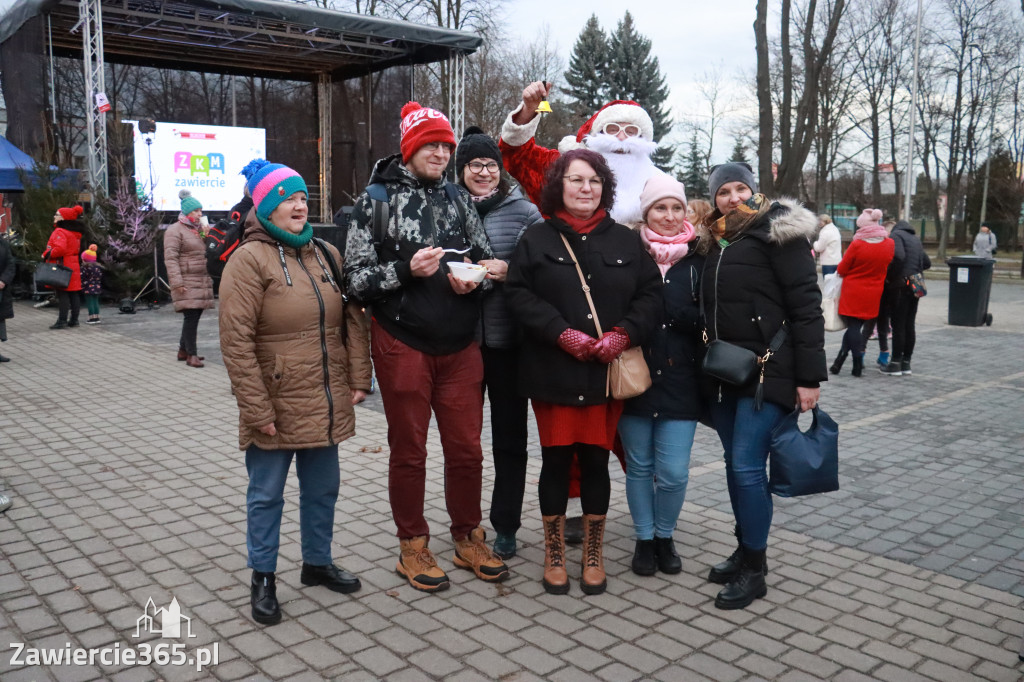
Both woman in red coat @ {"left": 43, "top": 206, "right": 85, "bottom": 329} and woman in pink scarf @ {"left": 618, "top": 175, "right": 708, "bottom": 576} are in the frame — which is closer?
woman in pink scarf @ {"left": 618, "top": 175, "right": 708, "bottom": 576}

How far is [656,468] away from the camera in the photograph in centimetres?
414

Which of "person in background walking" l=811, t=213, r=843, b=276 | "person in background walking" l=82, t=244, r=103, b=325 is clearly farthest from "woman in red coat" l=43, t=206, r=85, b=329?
"person in background walking" l=811, t=213, r=843, b=276

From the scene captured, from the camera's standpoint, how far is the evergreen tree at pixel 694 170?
133 ft

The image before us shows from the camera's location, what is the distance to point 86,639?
3.41m

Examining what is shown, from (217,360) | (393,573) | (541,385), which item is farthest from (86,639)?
(217,360)

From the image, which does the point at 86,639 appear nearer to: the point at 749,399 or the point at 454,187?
the point at 454,187

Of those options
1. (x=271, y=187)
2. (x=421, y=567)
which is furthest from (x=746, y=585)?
(x=271, y=187)

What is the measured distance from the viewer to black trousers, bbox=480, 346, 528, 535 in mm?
4195

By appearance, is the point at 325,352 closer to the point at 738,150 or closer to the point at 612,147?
the point at 612,147

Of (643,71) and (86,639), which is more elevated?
(643,71)

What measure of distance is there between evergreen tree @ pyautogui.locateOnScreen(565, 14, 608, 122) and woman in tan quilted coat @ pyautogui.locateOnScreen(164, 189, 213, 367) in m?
36.9

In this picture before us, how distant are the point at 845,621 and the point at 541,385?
63.5 inches

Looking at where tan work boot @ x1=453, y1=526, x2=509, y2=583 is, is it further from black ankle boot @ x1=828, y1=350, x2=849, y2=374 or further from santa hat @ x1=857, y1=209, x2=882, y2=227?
santa hat @ x1=857, y1=209, x2=882, y2=227

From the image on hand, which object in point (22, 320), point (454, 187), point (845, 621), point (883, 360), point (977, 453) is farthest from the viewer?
point (22, 320)
